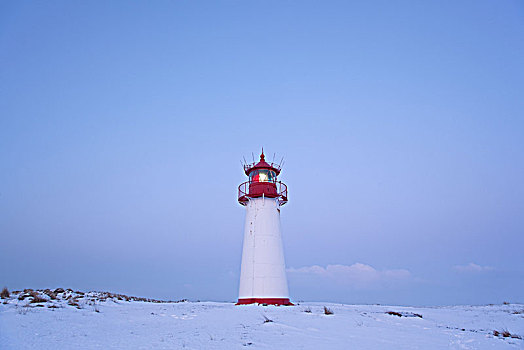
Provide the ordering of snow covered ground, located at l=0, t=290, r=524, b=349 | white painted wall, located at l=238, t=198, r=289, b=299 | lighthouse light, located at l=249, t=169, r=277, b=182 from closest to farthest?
snow covered ground, located at l=0, t=290, r=524, b=349
white painted wall, located at l=238, t=198, r=289, b=299
lighthouse light, located at l=249, t=169, r=277, b=182

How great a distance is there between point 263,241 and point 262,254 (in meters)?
0.78

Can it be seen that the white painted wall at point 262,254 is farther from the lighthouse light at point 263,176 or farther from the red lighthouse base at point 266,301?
the lighthouse light at point 263,176

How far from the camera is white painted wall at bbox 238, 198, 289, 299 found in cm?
2181

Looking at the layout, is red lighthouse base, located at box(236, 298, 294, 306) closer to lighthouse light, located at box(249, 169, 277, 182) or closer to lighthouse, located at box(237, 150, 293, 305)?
lighthouse, located at box(237, 150, 293, 305)

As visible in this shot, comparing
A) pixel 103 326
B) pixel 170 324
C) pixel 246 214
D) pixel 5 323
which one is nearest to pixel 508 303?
pixel 246 214

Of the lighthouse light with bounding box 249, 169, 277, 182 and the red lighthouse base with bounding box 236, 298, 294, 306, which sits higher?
the lighthouse light with bounding box 249, 169, 277, 182

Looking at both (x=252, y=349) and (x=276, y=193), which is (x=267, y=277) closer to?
(x=276, y=193)

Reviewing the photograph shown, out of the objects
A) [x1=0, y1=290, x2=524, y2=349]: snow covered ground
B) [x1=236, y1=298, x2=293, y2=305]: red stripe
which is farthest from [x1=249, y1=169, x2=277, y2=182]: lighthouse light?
[x1=0, y1=290, x2=524, y2=349]: snow covered ground

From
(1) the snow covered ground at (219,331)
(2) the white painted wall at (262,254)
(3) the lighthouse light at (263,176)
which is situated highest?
(3) the lighthouse light at (263,176)

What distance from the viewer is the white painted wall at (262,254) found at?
71.6 feet

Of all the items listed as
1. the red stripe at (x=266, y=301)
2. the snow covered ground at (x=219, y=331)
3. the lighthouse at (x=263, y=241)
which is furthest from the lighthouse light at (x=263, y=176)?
the snow covered ground at (x=219, y=331)

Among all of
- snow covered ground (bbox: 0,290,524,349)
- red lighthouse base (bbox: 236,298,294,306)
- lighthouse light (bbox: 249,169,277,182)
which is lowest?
snow covered ground (bbox: 0,290,524,349)

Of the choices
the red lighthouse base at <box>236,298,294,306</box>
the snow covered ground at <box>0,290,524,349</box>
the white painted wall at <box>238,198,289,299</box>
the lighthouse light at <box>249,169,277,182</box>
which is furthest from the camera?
the lighthouse light at <box>249,169,277,182</box>

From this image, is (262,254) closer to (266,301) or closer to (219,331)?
(266,301)
